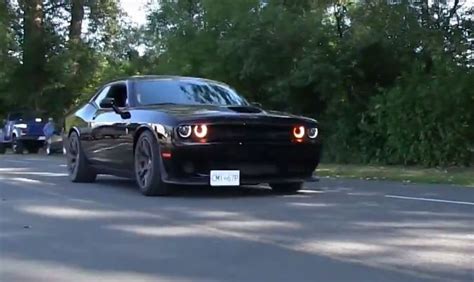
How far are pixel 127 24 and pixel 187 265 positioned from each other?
123ft

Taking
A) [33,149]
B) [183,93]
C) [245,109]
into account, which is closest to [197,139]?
[245,109]

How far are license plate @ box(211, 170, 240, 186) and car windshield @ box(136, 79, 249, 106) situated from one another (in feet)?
4.42

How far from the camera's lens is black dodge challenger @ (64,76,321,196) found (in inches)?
364

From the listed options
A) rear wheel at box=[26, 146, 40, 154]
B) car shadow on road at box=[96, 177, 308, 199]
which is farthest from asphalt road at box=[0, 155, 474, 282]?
rear wheel at box=[26, 146, 40, 154]

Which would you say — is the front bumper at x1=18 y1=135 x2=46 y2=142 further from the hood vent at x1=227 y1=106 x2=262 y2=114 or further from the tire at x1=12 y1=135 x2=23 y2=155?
the hood vent at x1=227 y1=106 x2=262 y2=114

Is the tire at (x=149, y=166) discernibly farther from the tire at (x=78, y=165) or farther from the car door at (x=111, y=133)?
the tire at (x=78, y=165)

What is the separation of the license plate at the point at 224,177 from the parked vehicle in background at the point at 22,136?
78.8 ft

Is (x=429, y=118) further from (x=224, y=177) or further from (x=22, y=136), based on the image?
(x=22, y=136)

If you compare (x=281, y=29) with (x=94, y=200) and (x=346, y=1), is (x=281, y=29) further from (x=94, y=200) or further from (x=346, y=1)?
(x=94, y=200)

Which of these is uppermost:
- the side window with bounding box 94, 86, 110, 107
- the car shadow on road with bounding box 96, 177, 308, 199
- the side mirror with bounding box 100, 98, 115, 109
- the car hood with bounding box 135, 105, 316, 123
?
the side window with bounding box 94, 86, 110, 107

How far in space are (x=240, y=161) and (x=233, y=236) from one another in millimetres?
2671

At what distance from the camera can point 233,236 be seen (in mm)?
6789

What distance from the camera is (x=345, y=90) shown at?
73.3 ft

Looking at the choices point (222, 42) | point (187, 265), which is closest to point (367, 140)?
point (222, 42)
